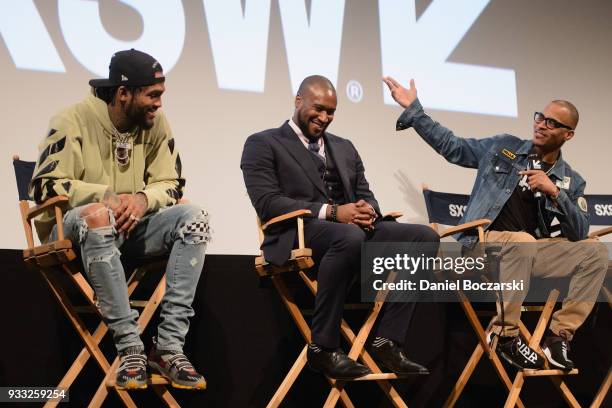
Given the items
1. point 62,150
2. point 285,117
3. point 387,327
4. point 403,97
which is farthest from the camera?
point 285,117

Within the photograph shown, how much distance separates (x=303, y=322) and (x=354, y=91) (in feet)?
5.59

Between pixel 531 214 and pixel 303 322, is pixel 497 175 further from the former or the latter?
pixel 303 322

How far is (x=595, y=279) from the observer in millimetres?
3484

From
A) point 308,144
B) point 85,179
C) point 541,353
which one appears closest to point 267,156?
point 308,144

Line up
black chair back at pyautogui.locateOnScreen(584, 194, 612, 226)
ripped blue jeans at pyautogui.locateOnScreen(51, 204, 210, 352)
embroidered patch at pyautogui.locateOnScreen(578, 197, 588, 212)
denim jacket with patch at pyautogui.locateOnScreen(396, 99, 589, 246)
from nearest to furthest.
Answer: ripped blue jeans at pyautogui.locateOnScreen(51, 204, 210, 352) < denim jacket with patch at pyautogui.locateOnScreen(396, 99, 589, 246) < embroidered patch at pyautogui.locateOnScreen(578, 197, 588, 212) < black chair back at pyautogui.locateOnScreen(584, 194, 612, 226)

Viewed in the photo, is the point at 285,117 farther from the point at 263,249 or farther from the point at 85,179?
the point at 85,179

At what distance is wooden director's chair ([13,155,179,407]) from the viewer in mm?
2660

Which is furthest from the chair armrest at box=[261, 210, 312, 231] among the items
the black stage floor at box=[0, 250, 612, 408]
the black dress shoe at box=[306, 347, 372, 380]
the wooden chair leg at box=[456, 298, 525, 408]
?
the wooden chair leg at box=[456, 298, 525, 408]

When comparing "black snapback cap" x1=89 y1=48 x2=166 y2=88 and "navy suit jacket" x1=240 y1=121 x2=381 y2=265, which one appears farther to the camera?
"navy suit jacket" x1=240 y1=121 x2=381 y2=265

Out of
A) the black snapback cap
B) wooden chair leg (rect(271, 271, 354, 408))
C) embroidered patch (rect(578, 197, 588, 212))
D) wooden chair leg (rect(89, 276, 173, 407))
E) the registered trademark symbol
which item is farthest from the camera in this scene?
the registered trademark symbol

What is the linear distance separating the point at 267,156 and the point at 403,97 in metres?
0.91

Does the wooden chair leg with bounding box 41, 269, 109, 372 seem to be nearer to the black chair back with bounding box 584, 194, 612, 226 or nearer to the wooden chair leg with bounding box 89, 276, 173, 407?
the wooden chair leg with bounding box 89, 276, 173, 407

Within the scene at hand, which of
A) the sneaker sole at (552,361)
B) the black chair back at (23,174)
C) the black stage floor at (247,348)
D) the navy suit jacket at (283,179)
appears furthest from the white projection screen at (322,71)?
the sneaker sole at (552,361)

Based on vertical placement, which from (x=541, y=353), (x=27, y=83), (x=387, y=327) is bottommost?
(x=541, y=353)
